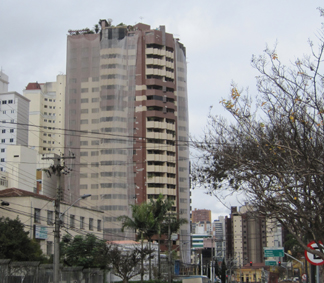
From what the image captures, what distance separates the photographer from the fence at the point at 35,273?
2458cm

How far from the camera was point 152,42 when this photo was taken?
98.3 meters

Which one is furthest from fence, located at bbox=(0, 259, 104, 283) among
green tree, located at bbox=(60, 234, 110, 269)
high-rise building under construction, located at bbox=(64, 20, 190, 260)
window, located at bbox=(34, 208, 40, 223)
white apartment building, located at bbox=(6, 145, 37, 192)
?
white apartment building, located at bbox=(6, 145, 37, 192)

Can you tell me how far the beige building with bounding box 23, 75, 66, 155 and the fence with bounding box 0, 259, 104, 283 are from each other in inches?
4127

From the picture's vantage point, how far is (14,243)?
3462cm

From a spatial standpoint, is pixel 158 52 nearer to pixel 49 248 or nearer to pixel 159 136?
pixel 159 136

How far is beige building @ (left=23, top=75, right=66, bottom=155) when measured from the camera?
139 m

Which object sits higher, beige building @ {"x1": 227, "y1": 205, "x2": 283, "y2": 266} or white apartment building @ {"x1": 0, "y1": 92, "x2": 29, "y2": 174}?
white apartment building @ {"x1": 0, "y1": 92, "x2": 29, "y2": 174}

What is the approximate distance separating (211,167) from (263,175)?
63.5 inches

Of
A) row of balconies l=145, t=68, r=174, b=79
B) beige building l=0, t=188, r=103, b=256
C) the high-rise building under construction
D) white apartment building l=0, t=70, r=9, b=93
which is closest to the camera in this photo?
beige building l=0, t=188, r=103, b=256

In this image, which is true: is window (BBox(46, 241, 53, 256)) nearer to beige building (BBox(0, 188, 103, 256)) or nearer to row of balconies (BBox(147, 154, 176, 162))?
beige building (BBox(0, 188, 103, 256))

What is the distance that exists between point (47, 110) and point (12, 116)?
67.4ft

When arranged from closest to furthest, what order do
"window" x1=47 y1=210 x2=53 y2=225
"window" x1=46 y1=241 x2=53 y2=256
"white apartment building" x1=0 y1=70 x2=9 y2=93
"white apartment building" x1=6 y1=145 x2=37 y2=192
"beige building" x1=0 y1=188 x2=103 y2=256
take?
"beige building" x1=0 y1=188 x2=103 y2=256, "window" x1=46 y1=241 x2=53 y2=256, "window" x1=47 y1=210 x2=53 y2=225, "white apartment building" x1=6 y1=145 x2=37 y2=192, "white apartment building" x1=0 y1=70 x2=9 y2=93

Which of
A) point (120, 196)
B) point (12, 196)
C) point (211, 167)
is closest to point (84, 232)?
point (12, 196)

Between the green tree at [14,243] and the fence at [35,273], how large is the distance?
4056mm
